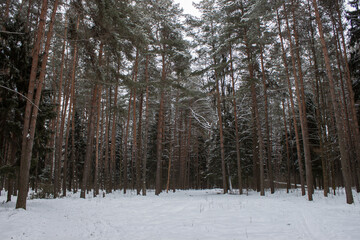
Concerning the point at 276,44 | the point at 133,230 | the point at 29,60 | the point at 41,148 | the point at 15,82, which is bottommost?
the point at 133,230

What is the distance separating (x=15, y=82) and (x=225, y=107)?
16.7m

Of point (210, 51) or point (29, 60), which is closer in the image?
point (29, 60)

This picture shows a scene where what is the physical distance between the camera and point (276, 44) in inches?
630

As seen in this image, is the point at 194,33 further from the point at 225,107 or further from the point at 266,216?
the point at 266,216

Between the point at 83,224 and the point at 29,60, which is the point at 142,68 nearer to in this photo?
the point at 29,60

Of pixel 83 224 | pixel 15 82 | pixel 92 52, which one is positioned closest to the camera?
pixel 83 224

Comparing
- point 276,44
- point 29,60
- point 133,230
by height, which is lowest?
point 133,230

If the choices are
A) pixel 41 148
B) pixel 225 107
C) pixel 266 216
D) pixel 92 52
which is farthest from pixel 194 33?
pixel 266 216

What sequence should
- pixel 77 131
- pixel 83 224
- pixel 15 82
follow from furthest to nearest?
pixel 77 131 < pixel 15 82 < pixel 83 224

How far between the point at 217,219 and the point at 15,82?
414 inches

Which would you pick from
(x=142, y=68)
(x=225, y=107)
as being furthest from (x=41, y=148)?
(x=225, y=107)

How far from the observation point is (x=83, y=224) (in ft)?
23.1

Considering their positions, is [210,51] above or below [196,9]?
below

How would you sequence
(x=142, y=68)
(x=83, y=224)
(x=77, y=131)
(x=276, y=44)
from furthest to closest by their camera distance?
(x=77, y=131) → (x=142, y=68) → (x=276, y=44) → (x=83, y=224)
